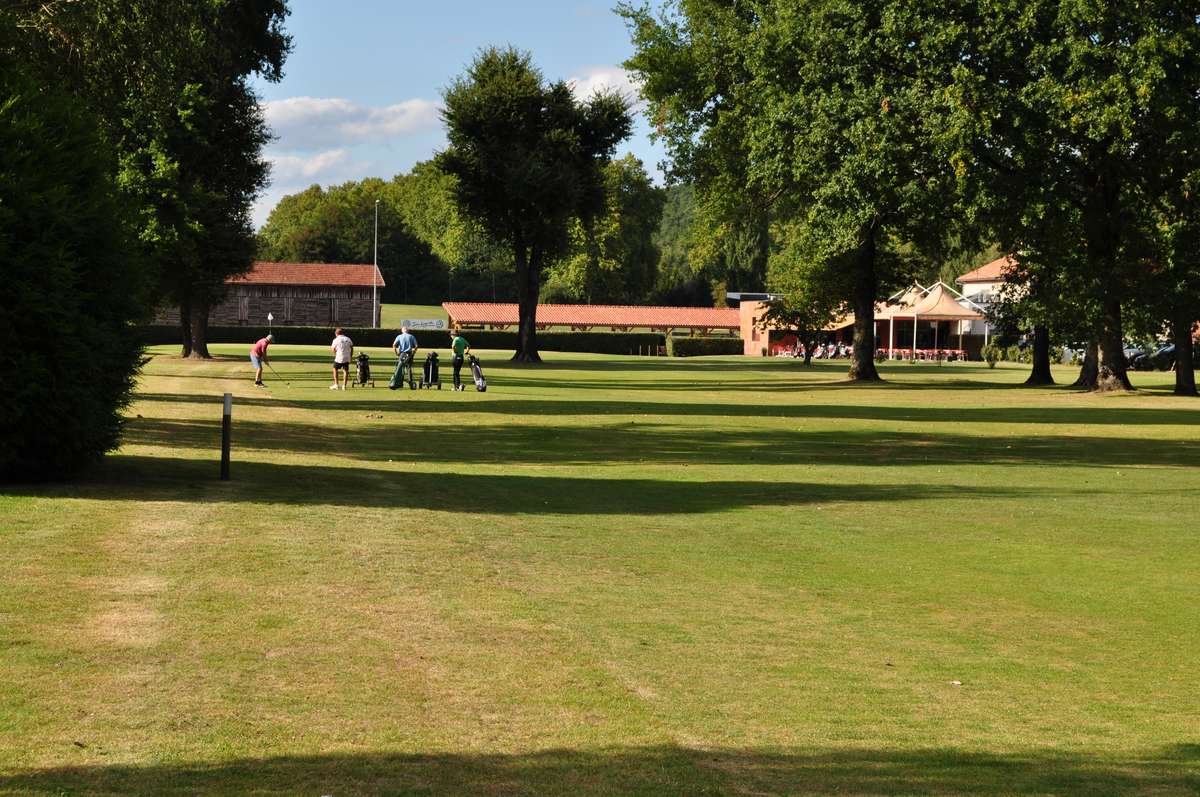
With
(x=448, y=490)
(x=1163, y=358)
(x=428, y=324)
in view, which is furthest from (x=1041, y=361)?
(x=428, y=324)

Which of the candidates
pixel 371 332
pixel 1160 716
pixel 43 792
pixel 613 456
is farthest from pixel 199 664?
pixel 371 332

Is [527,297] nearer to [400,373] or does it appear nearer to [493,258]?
[400,373]

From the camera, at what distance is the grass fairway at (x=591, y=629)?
20.6ft

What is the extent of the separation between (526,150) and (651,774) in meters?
64.8

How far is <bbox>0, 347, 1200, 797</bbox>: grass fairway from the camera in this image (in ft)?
20.6

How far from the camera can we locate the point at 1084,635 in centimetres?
949

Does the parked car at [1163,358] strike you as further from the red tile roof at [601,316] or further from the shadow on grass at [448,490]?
the shadow on grass at [448,490]

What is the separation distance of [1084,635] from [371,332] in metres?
103

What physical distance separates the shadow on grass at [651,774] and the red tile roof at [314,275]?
398 ft

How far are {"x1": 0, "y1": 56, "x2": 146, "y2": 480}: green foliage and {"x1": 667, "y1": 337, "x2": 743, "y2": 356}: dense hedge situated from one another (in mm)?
99044

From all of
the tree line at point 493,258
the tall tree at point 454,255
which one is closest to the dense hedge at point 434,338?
the tree line at point 493,258

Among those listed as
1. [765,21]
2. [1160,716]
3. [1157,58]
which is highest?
[765,21]

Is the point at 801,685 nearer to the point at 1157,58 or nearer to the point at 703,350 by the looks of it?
the point at 1157,58

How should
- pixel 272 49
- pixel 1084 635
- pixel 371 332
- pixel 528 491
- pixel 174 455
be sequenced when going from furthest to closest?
pixel 371 332
pixel 272 49
pixel 174 455
pixel 528 491
pixel 1084 635
